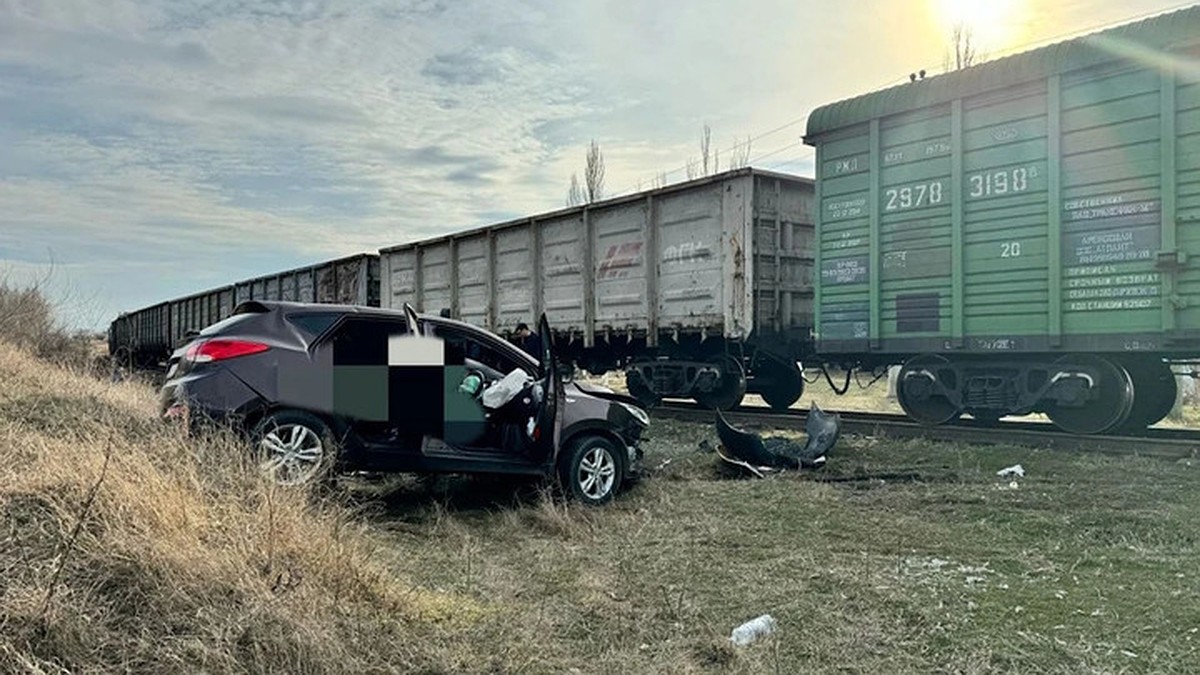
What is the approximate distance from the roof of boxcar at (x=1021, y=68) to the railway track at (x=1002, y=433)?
11.5 ft

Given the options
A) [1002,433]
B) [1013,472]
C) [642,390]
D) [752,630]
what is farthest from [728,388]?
[752,630]

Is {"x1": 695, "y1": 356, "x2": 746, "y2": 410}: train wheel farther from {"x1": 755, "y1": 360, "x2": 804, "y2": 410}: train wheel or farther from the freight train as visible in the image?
{"x1": 755, "y1": 360, "x2": 804, "y2": 410}: train wheel

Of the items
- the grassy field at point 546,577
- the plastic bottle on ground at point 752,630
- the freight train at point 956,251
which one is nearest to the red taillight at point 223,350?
the grassy field at point 546,577

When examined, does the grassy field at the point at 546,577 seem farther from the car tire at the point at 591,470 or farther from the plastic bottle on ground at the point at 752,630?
the car tire at the point at 591,470

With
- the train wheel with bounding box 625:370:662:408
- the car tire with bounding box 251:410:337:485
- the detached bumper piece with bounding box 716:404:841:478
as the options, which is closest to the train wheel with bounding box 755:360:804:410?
the train wheel with bounding box 625:370:662:408

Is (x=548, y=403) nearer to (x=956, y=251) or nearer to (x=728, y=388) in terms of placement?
(x=956, y=251)

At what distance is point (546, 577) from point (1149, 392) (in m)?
7.49

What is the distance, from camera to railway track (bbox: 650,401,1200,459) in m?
8.09

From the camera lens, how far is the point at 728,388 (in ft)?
40.5

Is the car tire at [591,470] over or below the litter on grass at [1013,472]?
over

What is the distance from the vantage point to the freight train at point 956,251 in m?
7.85

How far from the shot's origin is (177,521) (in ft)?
11.8

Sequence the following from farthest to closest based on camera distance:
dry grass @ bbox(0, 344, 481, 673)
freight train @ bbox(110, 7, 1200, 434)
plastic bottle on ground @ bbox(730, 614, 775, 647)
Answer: freight train @ bbox(110, 7, 1200, 434)
plastic bottle on ground @ bbox(730, 614, 775, 647)
dry grass @ bbox(0, 344, 481, 673)

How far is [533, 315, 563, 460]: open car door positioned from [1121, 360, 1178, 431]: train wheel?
241 inches
